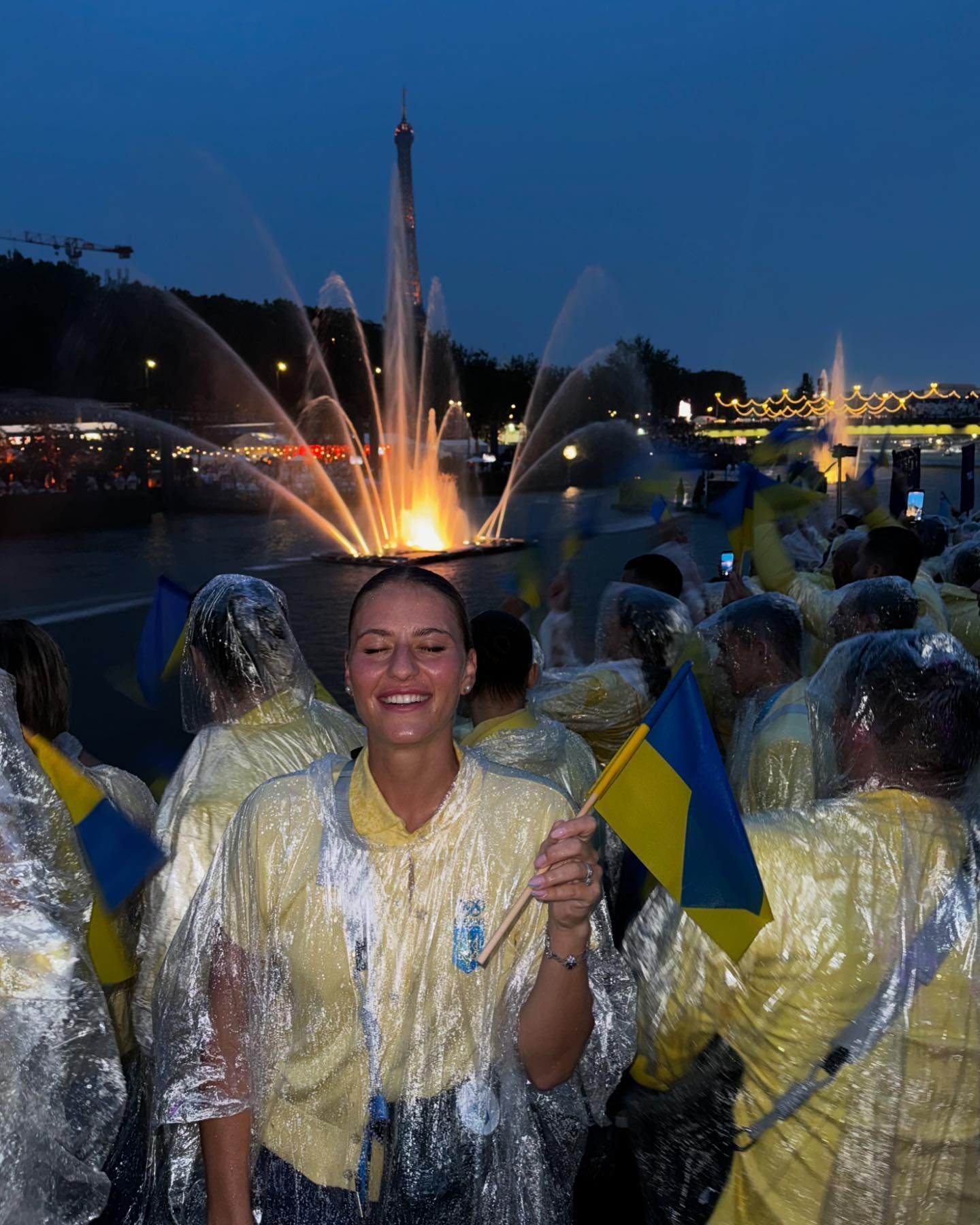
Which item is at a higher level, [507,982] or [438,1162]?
[507,982]

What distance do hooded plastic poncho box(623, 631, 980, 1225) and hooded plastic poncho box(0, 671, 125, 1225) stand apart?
3.34 ft

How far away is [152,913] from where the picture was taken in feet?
9.64

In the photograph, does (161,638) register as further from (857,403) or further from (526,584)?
(857,403)

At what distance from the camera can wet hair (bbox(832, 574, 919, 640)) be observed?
12.8 ft

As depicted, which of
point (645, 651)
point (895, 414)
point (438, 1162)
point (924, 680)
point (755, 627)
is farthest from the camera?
point (895, 414)

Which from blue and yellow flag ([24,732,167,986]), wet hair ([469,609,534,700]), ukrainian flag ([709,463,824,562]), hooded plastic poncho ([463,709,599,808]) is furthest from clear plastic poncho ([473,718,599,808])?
ukrainian flag ([709,463,824,562])

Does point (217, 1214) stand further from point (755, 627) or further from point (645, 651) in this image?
point (645, 651)

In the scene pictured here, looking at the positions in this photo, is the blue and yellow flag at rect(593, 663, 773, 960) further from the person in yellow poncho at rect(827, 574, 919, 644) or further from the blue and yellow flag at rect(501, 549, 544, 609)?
the blue and yellow flag at rect(501, 549, 544, 609)

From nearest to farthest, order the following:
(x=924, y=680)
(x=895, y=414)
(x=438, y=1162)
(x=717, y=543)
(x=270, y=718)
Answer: (x=438, y=1162) → (x=924, y=680) → (x=270, y=718) → (x=717, y=543) → (x=895, y=414)

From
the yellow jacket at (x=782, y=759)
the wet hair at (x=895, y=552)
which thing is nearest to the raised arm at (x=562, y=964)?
the yellow jacket at (x=782, y=759)

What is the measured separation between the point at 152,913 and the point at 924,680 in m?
1.97

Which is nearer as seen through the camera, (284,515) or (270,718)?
(270,718)

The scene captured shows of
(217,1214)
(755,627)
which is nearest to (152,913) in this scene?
(217,1214)

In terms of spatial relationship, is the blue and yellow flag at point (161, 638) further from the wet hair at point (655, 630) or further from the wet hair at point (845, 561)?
the wet hair at point (845, 561)
